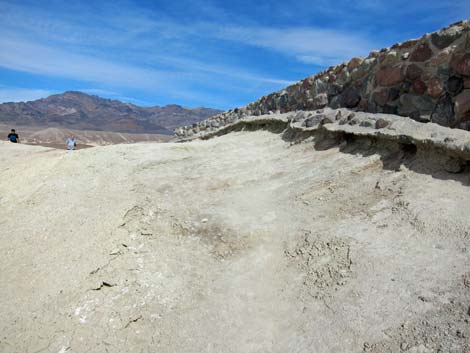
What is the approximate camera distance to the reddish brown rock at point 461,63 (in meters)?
3.95

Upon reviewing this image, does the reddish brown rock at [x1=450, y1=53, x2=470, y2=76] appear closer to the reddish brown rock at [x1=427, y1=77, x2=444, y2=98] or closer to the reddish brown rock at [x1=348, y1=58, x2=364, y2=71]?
the reddish brown rock at [x1=427, y1=77, x2=444, y2=98]

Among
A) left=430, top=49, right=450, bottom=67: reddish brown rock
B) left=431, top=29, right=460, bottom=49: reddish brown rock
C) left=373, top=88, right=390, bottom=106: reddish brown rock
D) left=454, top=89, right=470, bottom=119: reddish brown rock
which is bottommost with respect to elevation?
left=454, top=89, right=470, bottom=119: reddish brown rock

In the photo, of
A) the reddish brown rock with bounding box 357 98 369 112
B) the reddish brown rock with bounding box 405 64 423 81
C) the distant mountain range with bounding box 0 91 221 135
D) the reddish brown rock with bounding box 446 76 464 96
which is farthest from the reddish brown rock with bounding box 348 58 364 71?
the distant mountain range with bounding box 0 91 221 135

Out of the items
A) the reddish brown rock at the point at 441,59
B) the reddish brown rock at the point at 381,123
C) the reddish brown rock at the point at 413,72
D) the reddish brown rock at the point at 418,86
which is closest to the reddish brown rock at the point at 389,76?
the reddish brown rock at the point at 413,72

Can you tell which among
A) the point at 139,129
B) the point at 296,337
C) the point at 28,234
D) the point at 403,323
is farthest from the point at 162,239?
the point at 139,129

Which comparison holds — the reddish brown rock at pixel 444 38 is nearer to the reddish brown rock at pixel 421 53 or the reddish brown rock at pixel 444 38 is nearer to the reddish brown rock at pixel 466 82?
the reddish brown rock at pixel 421 53

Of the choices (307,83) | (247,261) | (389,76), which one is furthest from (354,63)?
(247,261)

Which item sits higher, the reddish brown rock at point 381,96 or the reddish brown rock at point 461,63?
the reddish brown rock at point 461,63

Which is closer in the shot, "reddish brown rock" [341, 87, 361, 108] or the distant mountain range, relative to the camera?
"reddish brown rock" [341, 87, 361, 108]

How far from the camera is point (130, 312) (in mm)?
3240

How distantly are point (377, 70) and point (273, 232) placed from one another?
277 centimetres

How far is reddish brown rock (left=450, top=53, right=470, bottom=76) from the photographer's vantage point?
3946 mm

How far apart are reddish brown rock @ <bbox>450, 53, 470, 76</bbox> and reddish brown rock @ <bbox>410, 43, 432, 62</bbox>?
1.18 feet

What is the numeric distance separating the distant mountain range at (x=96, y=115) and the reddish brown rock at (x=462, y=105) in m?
123
